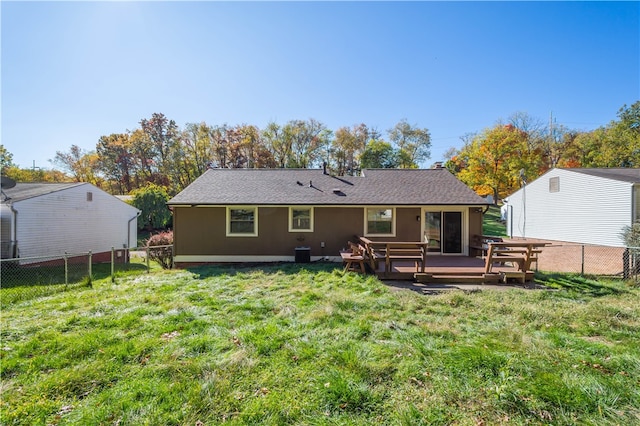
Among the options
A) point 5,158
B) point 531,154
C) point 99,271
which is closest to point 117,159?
point 5,158

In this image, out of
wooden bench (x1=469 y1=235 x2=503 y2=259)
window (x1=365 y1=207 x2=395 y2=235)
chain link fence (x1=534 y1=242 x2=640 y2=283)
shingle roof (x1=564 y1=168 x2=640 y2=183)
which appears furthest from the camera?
shingle roof (x1=564 y1=168 x2=640 y2=183)

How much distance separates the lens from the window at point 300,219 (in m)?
10.7

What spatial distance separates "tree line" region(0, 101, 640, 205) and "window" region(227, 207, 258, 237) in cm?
2185

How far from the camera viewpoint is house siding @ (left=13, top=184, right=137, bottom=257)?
12.1 m

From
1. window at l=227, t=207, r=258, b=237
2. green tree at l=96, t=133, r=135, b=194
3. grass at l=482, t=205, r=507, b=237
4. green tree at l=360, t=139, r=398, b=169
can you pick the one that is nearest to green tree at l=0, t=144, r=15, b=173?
green tree at l=96, t=133, r=135, b=194

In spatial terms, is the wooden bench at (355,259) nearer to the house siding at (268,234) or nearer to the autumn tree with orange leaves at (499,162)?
the house siding at (268,234)

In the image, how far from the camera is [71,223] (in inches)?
558

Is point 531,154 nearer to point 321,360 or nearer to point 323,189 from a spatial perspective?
point 323,189

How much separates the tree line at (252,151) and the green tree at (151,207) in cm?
646

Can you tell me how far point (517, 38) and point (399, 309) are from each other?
42.9 ft

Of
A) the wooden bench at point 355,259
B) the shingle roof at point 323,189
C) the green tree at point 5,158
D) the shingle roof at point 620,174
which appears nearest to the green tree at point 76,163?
the green tree at point 5,158

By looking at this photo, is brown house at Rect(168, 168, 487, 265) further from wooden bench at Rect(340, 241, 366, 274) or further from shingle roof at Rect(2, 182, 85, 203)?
shingle roof at Rect(2, 182, 85, 203)

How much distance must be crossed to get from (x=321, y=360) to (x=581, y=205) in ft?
66.2

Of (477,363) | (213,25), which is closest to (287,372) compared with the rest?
(477,363)
